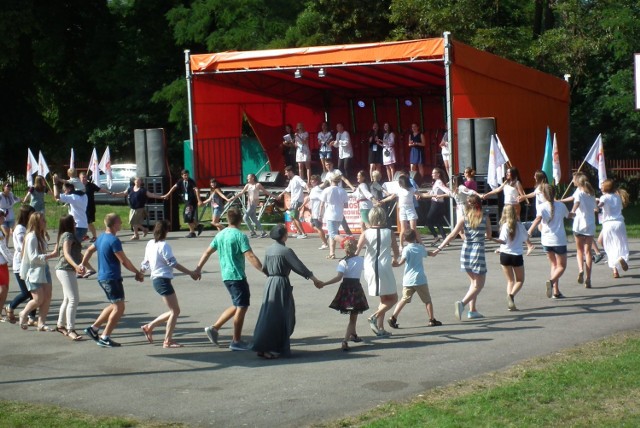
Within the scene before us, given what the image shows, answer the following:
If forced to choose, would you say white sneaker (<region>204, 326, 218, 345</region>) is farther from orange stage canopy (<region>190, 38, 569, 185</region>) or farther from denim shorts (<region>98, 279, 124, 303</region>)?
orange stage canopy (<region>190, 38, 569, 185</region>)

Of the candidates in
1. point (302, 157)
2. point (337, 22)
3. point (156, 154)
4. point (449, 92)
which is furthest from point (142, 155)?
point (337, 22)

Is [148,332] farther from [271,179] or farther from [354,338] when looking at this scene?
[271,179]

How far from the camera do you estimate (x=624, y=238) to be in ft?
50.6

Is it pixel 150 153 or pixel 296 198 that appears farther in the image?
pixel 150 153

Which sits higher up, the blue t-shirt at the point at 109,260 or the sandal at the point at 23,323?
the blue t-shirt at the point at 109,260

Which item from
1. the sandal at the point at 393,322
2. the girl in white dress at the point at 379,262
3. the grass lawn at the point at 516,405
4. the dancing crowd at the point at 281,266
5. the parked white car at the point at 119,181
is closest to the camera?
the grass lawn at the point at 516,405

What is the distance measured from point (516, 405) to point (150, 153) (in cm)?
1873

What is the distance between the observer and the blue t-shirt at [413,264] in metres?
12.2

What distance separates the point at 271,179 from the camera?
28.9 m

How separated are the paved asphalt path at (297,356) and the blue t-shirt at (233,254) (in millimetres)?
893

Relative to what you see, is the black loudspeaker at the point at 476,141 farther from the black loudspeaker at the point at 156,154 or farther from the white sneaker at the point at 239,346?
the white sneaker at the point at 239,346

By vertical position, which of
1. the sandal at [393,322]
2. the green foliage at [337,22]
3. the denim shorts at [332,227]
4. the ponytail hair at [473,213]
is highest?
the green foliage at [337,22]

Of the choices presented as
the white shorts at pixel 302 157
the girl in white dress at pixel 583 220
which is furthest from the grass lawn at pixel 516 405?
the white shorts at pixel 302 157

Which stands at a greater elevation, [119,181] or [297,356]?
[119,181]
